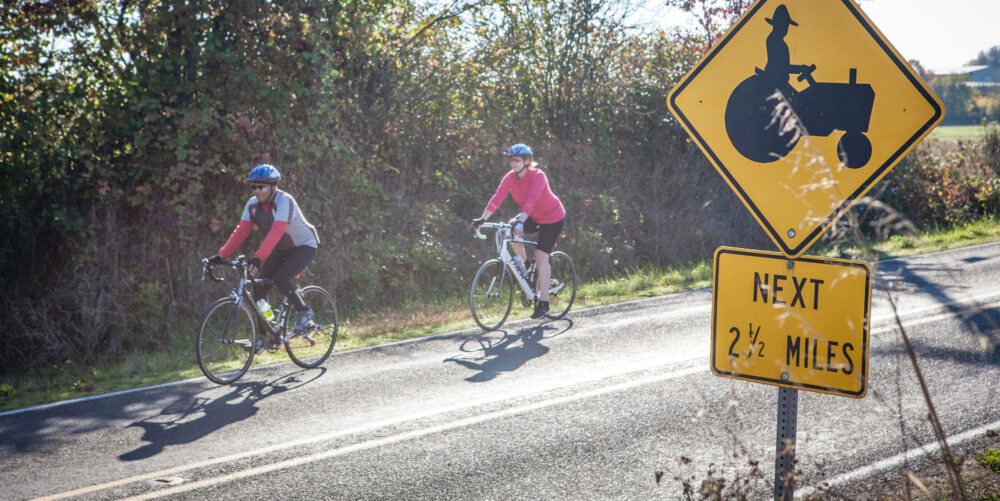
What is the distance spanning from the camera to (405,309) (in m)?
11.5

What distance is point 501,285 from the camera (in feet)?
32.4

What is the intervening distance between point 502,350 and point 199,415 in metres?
3.31

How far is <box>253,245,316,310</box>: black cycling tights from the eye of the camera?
805cm

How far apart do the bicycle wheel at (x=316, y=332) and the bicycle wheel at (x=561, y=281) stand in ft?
10.1

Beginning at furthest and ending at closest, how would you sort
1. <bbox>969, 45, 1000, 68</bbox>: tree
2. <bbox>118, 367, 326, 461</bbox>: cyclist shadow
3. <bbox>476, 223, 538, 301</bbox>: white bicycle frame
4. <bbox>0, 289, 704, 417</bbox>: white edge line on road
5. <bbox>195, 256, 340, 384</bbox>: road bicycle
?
<bbox>969, 45, 1000, 68</bbox>: tree → <bbox>476, 223, 538, 301</bbox>: white bicycle frame → <bbox>195, 256, 340, 384</bbox>: road bicycle → <bbox>0, 289, 704, 417</bbox>: white edge line on road → <bbox>118, 367, 326, 461</bbox>: cyclist shadow

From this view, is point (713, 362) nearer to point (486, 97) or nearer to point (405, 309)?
point (405, 309)

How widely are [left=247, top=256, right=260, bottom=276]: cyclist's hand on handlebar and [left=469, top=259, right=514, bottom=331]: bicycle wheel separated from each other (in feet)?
9.35

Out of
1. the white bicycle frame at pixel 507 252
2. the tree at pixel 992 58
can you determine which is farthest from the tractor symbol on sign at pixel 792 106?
the tree at pixel 992 58

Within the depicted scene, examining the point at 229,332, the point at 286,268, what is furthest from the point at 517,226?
the point at 229,332

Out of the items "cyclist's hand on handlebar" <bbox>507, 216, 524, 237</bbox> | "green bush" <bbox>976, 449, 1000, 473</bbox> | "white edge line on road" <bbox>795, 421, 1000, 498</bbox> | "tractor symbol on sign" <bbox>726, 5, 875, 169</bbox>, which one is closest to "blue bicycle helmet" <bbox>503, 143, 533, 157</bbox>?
"cyclist's hand on handlebar" <bbox>507, 216, 524, 237</bbox>

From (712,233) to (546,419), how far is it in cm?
1262

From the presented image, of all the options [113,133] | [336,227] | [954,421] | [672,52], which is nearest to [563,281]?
[336,227]

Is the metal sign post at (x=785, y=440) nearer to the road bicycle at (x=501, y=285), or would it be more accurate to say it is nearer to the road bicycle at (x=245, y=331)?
the road bicycle at (x=245, y=331)

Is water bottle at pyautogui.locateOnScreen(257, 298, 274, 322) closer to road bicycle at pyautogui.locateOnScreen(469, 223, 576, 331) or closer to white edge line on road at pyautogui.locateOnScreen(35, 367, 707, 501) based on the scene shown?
road bicycle at pyautogui.locateOnScreen(469, 223, 576, 331)
